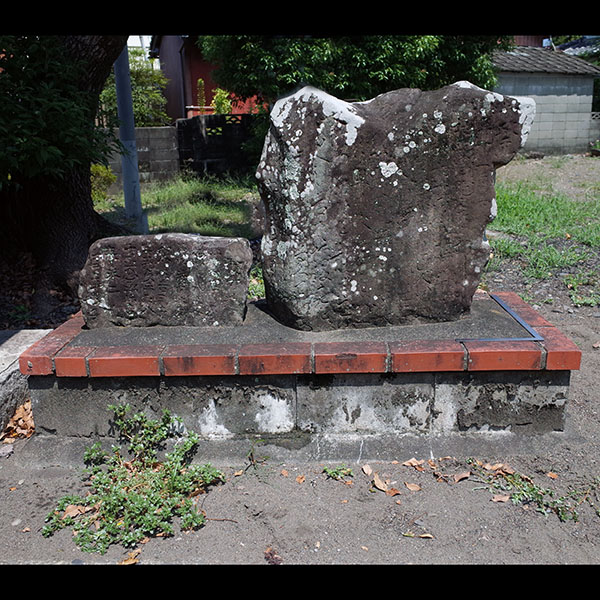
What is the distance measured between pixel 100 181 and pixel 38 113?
6498 millimetres

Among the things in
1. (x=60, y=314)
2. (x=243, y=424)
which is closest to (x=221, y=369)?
(x=243, y=424)

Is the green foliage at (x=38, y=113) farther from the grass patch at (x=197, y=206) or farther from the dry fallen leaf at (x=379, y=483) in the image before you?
the dry fallen leaf at (x=379, y=483)

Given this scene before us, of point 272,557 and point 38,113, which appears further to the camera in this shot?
point 38,113

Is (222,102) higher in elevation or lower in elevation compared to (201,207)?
higher

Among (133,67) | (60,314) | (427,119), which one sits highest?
(133,67)

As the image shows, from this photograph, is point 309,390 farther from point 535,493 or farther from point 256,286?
point 256,286

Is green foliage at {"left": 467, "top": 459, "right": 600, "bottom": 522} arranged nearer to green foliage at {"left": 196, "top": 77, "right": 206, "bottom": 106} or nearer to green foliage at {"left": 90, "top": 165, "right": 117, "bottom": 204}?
green foliage at {"left": 90, "top": 165, "right": 117, "bottom": 204}

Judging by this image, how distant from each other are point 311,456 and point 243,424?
396mm

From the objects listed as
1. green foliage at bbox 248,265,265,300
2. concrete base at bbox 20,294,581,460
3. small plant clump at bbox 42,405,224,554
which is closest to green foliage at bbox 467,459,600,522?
concrete base at bbox 20,294,581,460

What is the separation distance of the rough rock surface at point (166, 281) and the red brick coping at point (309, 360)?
1.15ft

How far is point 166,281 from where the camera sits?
332 cm

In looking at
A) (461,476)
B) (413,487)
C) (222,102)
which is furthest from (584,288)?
(222,102)

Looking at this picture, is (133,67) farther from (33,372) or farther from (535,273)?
(33,372)

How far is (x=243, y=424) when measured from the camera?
3168 millimetres
